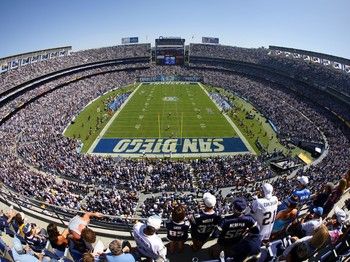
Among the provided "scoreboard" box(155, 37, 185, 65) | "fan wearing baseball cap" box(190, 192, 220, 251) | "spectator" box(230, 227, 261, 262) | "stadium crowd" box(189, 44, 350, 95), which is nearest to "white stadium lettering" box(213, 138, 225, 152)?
"stadium crowd" box(189, 44, 350, 95)

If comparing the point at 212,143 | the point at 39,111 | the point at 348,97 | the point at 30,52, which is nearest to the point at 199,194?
the point at 212,143

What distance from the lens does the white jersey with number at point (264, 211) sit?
6332mm

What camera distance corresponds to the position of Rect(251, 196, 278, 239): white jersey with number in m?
6.33

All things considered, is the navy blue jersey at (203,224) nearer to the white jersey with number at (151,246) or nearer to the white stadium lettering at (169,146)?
the white jersey with number at (151,246)

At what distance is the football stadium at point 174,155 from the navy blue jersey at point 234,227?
28mm

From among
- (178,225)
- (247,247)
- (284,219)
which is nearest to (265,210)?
(247,247)

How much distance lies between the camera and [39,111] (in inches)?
1857

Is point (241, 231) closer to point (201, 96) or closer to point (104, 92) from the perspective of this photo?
point (201, 96)

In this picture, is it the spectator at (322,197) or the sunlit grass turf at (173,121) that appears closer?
the spectator at (322,197)

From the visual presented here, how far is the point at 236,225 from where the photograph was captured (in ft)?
19.7

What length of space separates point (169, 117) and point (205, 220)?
42095 millimetres

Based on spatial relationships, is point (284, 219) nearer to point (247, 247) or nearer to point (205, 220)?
point (247, 247)

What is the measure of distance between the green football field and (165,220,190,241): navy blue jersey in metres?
33.8

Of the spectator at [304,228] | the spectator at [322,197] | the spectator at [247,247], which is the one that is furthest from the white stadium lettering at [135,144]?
the spectator at [247,247]
